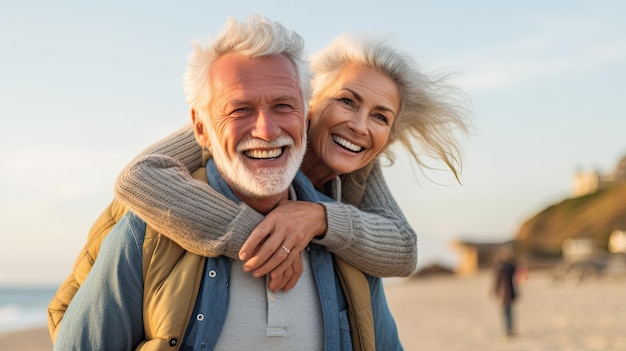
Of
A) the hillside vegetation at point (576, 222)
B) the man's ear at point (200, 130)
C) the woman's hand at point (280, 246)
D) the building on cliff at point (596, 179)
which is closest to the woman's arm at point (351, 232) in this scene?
the woman's hand at point (280, 246)

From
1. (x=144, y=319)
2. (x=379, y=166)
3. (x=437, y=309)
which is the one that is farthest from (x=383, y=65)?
(x=437, y=309)

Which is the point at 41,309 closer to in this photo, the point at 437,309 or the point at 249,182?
the point at 437,309

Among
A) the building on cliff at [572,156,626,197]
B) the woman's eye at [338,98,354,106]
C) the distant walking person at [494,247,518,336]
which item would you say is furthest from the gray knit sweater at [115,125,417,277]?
the building on cliff at [572,156,626,197]

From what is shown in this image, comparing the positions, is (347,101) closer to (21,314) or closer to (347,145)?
(347,145)

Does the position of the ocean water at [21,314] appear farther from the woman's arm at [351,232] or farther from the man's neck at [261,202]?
the man's neck at [261,202]

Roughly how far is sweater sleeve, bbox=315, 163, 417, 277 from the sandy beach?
1090 centimetres

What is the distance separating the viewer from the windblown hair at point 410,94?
311 cm

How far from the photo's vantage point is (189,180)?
8.21ft

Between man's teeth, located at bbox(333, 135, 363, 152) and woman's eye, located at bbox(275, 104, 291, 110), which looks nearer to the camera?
woman's eye, located at bbox(275, 104, 291, 110)

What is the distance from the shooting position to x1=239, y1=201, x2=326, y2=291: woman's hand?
2.41 meters

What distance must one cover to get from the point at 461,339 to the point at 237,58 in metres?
13.6

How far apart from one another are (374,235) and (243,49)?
2.72 ft

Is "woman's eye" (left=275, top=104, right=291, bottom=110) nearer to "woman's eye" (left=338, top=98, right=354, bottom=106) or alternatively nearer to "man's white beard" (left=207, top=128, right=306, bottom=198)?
"man's white beard" (left=207, top=128, right=306, bottom=198)

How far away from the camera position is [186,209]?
2.41 meters
